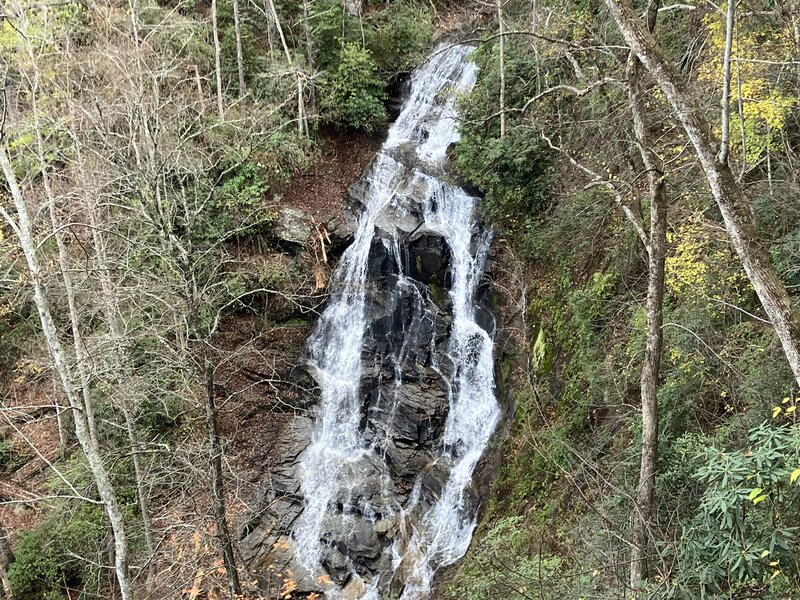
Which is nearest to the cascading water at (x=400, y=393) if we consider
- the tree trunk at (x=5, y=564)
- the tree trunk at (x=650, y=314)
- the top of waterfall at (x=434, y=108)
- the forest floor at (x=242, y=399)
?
the top of waterfall at (x=434, y=108)

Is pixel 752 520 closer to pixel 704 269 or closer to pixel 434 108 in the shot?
pixel 704 269

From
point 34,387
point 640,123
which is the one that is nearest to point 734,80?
point 640,123

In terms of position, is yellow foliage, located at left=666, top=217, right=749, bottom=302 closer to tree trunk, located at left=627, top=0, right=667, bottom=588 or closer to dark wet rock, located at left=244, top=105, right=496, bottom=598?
tree trunk, located at left=627, top=0, right=667, bottom=588

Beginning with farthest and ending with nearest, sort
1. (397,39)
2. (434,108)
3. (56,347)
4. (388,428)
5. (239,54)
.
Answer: (397,39)
(434,108)
(239,54)
(388,428)
(56,347)

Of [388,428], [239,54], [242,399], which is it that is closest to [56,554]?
[242,399]

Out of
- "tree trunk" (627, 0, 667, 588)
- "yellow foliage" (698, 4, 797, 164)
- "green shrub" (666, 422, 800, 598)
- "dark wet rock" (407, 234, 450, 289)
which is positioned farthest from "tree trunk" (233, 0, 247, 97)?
"green shrub" (666, 422, 800, 598)
